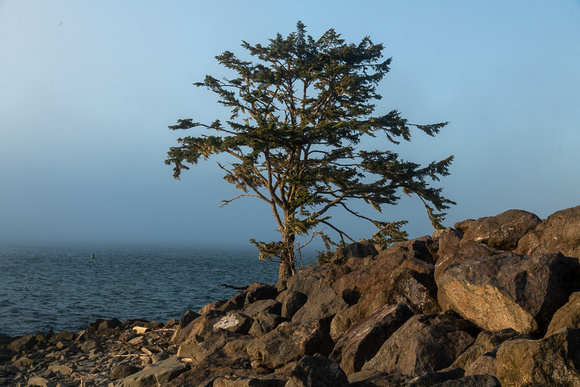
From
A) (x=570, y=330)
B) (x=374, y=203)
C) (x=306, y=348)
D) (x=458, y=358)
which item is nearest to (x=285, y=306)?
(x=306, y=348)

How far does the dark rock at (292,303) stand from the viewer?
12070mm

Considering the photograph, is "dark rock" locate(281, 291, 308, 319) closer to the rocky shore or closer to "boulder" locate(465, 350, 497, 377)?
the rocky shore

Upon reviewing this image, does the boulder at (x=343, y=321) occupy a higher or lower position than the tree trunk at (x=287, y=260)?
lower

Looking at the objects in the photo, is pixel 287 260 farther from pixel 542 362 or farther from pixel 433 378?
pixel 542 362

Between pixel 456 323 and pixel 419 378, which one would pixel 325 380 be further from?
pixel 456 323

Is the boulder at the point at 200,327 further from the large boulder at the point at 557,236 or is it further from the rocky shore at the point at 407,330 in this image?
the large boulder at the point at 557,236

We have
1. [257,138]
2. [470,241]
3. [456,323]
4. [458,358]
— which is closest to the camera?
[458,358]

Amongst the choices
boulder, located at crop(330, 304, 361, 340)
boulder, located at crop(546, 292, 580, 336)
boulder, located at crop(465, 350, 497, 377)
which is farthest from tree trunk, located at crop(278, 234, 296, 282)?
boulder, located at crop(465, 350, 497, 377)

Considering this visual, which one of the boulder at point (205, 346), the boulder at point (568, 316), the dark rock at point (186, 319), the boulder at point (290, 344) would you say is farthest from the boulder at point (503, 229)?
the dark rock at point (186, 319)

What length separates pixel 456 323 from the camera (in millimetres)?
7797

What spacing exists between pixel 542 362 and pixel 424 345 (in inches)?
74.8

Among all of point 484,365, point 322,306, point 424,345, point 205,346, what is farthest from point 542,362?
point 205,346

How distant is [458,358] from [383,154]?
15464 mm

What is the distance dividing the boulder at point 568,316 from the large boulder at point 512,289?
12.6 inches
